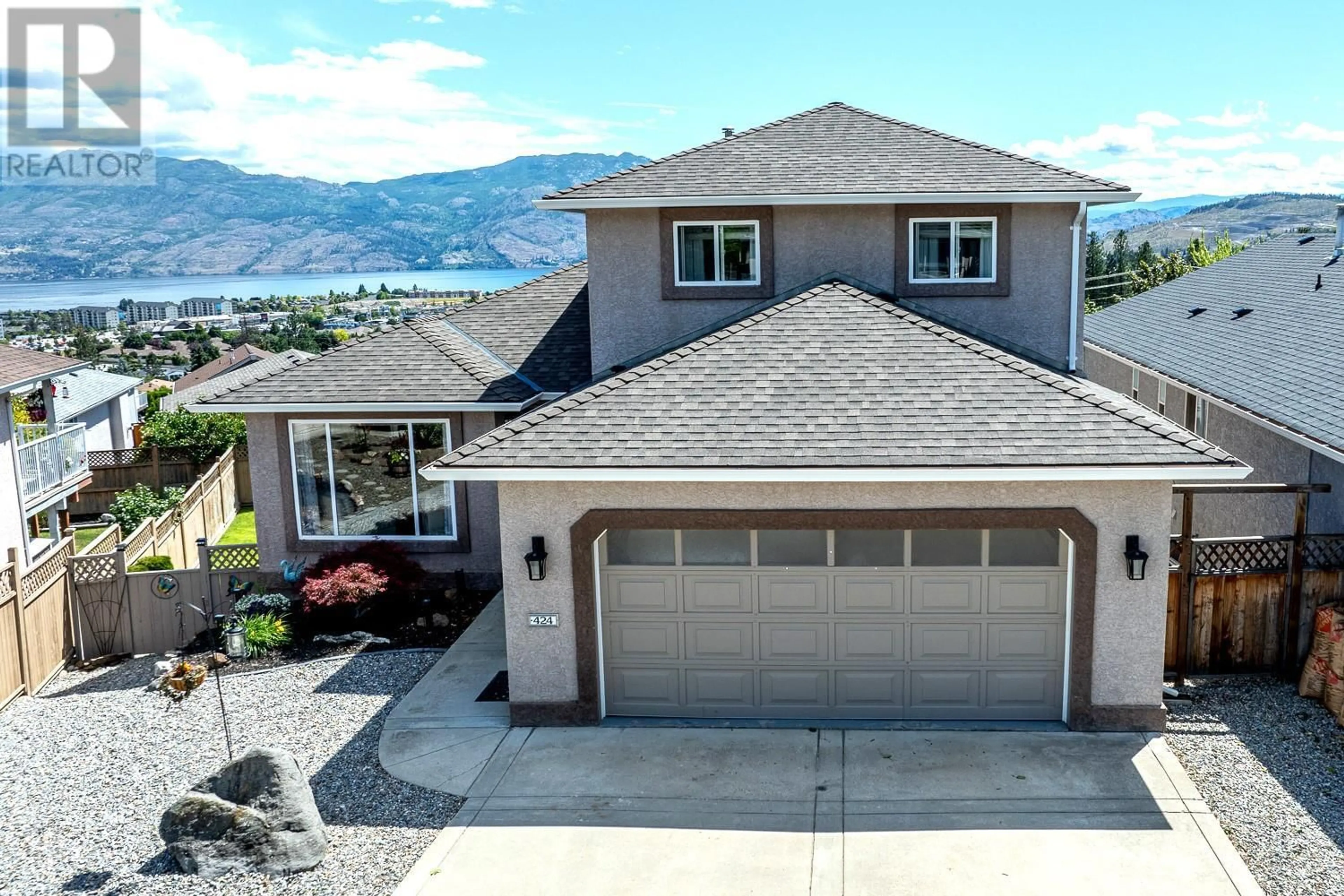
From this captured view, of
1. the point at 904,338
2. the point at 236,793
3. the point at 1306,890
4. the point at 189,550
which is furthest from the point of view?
the point at 189,550

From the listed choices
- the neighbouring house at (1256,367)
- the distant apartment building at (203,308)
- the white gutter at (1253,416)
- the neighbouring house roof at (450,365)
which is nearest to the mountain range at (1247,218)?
the neighbouring house at (1256,367)

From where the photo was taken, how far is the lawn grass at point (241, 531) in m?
23.1

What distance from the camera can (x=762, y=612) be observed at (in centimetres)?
1088

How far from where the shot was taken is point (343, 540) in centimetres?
1577

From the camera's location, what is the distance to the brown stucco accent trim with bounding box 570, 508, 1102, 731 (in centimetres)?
1012

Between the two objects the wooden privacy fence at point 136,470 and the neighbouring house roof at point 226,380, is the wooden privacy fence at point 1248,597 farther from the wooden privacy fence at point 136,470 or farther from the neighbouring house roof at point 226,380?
the neighbouring house roof at point 226,380

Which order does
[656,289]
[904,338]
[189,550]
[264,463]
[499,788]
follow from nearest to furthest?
1. [499,788]
2. [904,338]
3. [656,289]
4. [264,463]
5. [189,550]

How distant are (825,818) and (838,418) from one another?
393cm

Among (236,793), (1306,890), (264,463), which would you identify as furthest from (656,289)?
(1306,890)

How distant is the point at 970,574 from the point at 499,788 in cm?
522

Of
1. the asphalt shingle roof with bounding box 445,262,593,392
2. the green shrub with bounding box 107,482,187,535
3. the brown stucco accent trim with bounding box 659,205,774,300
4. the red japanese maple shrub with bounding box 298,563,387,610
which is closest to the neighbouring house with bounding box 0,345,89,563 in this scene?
the green shrub with bounding box 107,482,187,535

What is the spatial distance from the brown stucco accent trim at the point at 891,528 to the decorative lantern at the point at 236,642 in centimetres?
505

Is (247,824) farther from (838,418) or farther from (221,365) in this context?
(221,365)

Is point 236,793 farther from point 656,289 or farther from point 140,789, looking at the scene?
point 656,289
